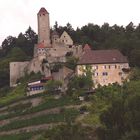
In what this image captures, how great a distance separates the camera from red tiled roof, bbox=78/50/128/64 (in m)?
79.3

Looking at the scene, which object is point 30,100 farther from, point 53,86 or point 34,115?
point 34,115

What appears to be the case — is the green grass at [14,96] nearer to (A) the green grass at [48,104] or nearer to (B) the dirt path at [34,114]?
(A) the green grass at [48,104]

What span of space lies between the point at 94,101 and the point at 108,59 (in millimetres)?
9386

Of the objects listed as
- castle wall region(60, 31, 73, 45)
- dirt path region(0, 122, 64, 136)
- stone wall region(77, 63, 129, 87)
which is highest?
castle wall region(60, 31, 73, 45)

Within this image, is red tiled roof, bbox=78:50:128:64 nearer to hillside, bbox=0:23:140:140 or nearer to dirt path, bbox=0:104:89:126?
hillside, bbox=0:23:140:140

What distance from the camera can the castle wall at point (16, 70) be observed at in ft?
303

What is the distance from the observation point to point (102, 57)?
263ft

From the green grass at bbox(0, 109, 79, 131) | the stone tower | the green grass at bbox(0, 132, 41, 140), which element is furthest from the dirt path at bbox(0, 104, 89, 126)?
the stone tower

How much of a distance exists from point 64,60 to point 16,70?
781 centimetres

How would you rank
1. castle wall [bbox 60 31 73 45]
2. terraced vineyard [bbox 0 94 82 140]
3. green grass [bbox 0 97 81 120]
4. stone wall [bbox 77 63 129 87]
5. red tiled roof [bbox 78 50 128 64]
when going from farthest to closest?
castle wall [bbox 60 31 73 45]
red tiled roof [bbox 78 50 128 64]
stone wall [bbox 77 63 129 87]
green grass [bbox 0 97 81 120]
terraced vineyard [bbox 0 94 82 140]

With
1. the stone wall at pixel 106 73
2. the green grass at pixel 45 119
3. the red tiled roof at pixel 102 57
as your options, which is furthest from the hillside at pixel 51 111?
the red tiled roof at pixel 102 57

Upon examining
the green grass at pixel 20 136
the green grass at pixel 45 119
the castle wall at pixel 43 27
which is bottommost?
the green grass at pixel 20 136

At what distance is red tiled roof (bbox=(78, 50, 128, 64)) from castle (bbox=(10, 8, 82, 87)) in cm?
706

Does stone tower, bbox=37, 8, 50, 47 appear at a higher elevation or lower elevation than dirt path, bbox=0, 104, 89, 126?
higher
